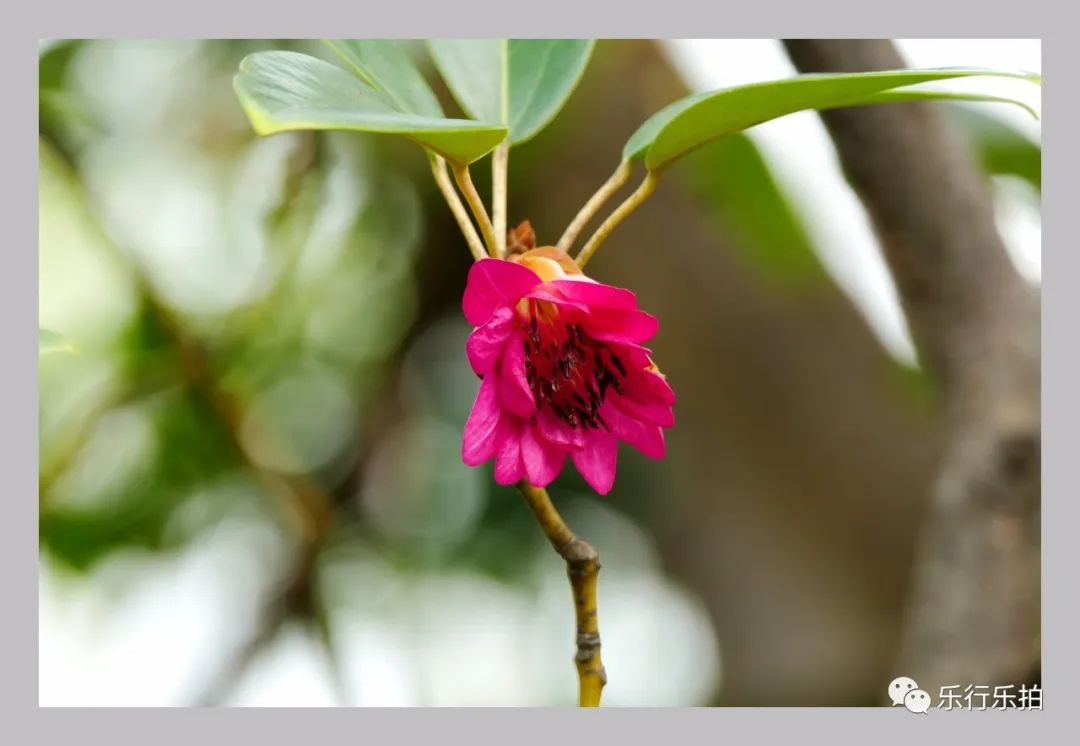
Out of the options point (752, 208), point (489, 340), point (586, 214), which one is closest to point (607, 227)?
point (586, 214)

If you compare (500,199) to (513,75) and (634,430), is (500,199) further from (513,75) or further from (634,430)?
(513,75)

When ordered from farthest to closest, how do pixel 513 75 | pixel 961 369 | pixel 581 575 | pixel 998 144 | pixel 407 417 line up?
pixel 407 417 → pixel 998 144 → pixel 961 369 → pixel 513 75 → pixel 581 575

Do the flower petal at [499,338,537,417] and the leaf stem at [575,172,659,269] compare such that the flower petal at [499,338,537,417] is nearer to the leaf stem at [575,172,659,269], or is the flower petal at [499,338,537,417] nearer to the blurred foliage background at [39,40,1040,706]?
the leaf stem at [575,172,659,269]

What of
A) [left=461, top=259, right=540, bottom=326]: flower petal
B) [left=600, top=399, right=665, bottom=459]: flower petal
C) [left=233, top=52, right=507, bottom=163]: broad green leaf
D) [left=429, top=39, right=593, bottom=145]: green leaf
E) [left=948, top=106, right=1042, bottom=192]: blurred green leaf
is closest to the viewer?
[left=233, top=52, right=507, bottom=163]: broad green leaf

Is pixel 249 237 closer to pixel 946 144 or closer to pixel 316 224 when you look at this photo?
pixel 316 224

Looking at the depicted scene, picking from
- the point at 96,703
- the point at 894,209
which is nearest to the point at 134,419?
the point at 96,703

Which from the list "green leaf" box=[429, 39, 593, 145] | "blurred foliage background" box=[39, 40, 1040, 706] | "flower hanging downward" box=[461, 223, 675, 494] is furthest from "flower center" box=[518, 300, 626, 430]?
"blurred foliage background" box=[39, 40, 1040, 706]
